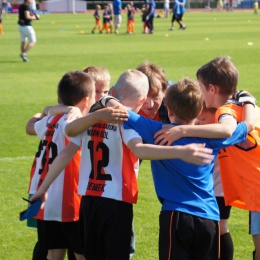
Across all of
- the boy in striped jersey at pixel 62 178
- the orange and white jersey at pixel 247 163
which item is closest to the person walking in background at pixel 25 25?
the boy in striped jersey at pixel 62 178

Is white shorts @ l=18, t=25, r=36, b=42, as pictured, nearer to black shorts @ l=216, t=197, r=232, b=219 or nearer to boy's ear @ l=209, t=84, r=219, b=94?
black shorts @ l=216, t=197, r=232, b=219

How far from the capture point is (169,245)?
11.6 ft

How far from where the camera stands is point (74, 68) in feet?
56.3

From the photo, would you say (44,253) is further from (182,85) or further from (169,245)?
(182,85)

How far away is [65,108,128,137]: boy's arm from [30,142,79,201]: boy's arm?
4.8 inches

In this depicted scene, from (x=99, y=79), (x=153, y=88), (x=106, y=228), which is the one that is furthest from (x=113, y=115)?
(x=99, y=79)

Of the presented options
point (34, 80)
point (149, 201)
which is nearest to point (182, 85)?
point (149, 201)

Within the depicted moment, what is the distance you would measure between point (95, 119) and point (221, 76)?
98 centimetres

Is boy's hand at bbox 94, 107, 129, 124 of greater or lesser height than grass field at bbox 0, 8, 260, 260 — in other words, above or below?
above

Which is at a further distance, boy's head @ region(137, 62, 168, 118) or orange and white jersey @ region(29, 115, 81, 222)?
boy's head @ region(137, 62, 168, 118)

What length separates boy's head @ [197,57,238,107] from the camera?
4055 millimetres

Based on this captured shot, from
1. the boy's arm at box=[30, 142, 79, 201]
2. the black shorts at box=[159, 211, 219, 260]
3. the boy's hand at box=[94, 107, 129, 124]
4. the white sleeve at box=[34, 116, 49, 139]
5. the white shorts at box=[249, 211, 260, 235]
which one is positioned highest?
the boy's hand at box=[94, 107, 129, 124]

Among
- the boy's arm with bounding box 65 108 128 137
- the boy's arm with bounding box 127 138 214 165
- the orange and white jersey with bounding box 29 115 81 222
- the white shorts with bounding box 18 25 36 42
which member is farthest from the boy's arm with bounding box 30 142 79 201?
the white shorts with bounding box 18 25 36 42

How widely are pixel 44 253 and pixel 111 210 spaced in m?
0.84
